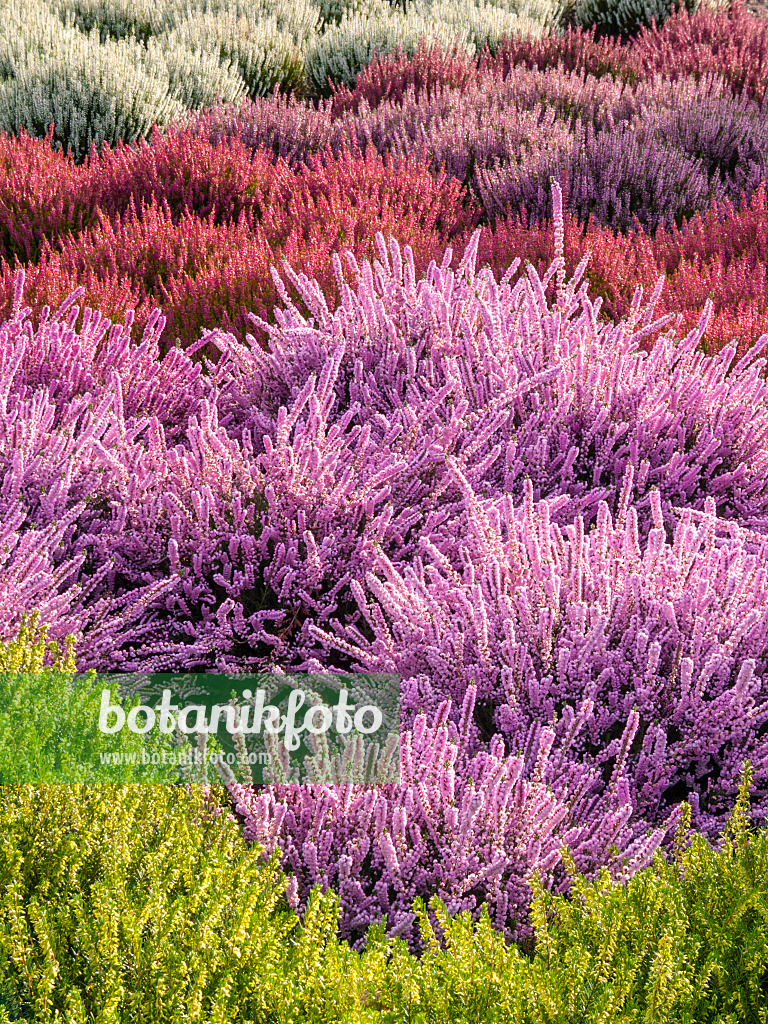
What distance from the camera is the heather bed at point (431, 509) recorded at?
5.77 feet

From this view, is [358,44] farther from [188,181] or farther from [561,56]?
[188,181]

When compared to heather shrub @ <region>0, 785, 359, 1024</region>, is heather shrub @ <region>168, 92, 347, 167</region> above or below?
above

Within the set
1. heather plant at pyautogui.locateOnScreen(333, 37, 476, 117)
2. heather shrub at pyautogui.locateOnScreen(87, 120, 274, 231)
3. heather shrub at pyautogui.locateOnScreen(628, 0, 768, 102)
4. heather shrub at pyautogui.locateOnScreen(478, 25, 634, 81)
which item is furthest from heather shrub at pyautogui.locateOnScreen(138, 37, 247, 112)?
heather shrub at pyautogui.locateOnScreen(628, 0, 768, 102)

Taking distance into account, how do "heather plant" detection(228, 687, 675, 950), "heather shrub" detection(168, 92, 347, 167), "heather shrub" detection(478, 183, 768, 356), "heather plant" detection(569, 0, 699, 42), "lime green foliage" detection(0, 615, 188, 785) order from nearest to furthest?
1. "lime green foliage" detection(0, 615, 188, 785)
2. "heather plant" detection(228, 687, 675, 950)
3. "heather shrub" detection(478, 183, 768, 356)
4. "heather shrub" detection(168, 92, 347, 167)
5. "heather plant" detection(569, 0, 699, 42)

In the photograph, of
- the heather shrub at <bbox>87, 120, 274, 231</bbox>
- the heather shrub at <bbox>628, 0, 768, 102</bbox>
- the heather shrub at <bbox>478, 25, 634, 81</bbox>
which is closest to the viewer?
the heather shrub at <bbox>87, 120, 274, 231</bbox>

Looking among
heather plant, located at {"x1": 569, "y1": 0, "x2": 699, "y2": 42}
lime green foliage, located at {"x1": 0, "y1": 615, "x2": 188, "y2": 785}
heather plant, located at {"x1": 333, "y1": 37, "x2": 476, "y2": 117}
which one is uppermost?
heather plant, located at {"x1": 569, "y1": 0, "x2": 699, "y2": 42}

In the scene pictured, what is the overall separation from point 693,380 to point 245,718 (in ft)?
5.42

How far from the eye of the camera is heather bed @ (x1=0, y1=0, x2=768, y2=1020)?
1.76 meters

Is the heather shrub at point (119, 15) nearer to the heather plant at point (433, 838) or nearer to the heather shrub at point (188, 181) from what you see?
the heather shrub at point (188, 181)

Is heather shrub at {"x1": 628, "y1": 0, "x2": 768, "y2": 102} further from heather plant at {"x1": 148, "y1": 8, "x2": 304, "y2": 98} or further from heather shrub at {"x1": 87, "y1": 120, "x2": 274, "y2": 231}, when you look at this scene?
heather shrub at {"x1": 87, "y1": 120, "x2": 274, "y2": 231}

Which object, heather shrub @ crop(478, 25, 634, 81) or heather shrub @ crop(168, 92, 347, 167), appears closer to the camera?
heather shrub @ crop(168, 92, 347, 167)

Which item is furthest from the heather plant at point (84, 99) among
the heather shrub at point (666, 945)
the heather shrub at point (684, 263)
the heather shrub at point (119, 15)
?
the heather shrub at point (666, 945)

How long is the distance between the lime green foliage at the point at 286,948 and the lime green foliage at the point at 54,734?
0.16 feet

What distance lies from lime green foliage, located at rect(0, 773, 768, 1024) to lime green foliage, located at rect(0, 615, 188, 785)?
0.05 meters
